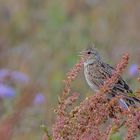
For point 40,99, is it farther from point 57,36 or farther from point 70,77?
point 70,77

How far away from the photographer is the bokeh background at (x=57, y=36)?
952 cm

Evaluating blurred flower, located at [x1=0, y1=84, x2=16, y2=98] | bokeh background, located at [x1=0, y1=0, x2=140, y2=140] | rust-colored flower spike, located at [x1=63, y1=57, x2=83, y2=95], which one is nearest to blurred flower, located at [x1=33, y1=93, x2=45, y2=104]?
bokeh background, located at [x1=0, y1=0, x2=140, y2=140]

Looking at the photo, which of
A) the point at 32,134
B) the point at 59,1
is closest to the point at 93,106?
the point at 32,134

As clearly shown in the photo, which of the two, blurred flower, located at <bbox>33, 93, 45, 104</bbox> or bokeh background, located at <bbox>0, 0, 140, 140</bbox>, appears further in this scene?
bokeh background, located at <bbox>0, 0, 140, 140</bbox>

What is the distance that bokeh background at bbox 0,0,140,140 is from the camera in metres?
9.52

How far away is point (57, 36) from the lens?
1099 centimetres

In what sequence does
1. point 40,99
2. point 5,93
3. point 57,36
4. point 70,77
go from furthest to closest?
point 57,36
point 40,99
point 5,93
point 70,77

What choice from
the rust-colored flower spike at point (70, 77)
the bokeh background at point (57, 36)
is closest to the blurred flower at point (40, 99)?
the bokeh background at point (57, 36)

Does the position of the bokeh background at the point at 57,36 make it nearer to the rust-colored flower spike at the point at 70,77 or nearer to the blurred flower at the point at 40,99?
the blurred flower at the point at 40,99

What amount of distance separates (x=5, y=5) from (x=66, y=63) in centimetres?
230

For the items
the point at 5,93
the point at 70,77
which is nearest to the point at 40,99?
the point at 5,93

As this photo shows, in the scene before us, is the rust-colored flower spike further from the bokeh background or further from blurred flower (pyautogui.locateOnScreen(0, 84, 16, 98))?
the bokeh background

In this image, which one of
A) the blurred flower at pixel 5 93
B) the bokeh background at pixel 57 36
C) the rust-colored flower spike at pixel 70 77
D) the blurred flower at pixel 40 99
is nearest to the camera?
the rust-colored flower spike at pixel 70 77

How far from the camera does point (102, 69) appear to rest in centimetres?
566
